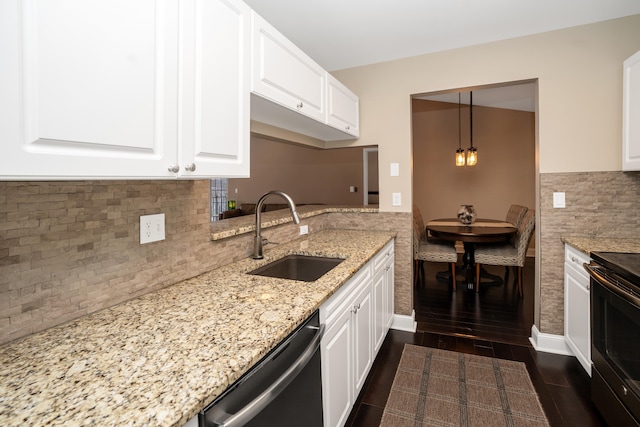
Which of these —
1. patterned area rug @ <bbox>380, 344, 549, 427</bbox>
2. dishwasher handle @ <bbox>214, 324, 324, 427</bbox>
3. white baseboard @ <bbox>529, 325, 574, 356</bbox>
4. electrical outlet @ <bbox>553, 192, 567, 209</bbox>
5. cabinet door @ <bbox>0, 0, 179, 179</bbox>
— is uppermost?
cabinet door @ <bbox>0, 0, 179, 179</bbox>

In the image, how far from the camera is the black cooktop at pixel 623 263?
55.5 inches

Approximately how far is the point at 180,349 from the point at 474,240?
3.44 metres

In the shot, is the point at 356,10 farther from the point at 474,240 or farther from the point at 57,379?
the point at 474,240

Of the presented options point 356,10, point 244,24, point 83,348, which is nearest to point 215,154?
point 244,24

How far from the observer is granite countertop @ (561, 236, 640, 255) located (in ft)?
6.51

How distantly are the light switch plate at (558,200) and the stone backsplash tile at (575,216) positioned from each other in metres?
0.02

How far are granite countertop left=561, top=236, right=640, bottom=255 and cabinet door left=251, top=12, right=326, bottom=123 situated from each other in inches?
74.0

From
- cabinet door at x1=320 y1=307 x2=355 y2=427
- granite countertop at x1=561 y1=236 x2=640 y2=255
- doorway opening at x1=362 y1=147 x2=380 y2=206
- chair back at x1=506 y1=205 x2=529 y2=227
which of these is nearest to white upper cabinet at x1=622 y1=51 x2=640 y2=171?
granite countertop at x1=561 y1=236 x2=640 y2=255

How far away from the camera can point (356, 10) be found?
6.73 ft

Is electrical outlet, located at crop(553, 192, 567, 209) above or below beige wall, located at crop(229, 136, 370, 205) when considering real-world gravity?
below

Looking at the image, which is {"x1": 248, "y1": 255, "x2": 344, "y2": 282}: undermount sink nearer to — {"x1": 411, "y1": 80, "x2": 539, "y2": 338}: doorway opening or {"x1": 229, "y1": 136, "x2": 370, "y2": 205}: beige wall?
{"x1": 411, "y1": 80, "x2": 539, "y2": 338}: doorway opening

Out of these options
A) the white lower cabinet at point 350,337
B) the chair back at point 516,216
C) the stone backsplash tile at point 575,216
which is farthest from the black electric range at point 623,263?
the chair back at point 516,216

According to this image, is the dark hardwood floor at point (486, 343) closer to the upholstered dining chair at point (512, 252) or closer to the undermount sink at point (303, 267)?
the upholstered dining chair at point (512, 252)

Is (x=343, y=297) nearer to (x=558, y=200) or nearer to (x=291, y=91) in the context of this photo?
(x=291, y=91)
